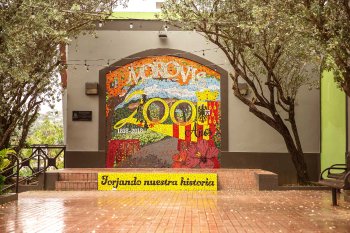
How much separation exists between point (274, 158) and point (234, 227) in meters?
9.41

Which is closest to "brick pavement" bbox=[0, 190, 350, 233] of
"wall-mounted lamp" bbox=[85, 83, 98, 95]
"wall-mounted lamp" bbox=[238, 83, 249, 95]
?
"wall-mounted lamp" bbox=[238, 83, 249, 95]

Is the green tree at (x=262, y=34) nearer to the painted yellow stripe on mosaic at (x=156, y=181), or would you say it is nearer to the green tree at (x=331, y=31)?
the green tree at (x=331, y=31)

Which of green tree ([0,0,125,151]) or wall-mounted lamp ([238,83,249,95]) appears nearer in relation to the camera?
green tree ([0,0,125,151])

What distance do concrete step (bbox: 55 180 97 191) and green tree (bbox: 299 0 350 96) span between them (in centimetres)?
720

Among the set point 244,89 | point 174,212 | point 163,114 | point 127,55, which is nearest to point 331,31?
point 174,212

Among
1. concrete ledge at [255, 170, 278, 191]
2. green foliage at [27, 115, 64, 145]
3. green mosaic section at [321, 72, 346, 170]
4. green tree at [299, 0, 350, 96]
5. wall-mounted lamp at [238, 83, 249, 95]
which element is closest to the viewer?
green tree at [299, 0, 350, 96]

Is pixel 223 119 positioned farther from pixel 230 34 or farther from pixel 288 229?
pixel 288 229

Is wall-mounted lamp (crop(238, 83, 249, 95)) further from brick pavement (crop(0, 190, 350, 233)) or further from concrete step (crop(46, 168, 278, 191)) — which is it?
brick pavement (crop(0, 190, 350, 233))

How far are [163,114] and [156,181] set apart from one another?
3380 mm

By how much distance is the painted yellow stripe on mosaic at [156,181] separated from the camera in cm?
1342

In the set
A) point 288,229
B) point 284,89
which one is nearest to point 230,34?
point 284,89

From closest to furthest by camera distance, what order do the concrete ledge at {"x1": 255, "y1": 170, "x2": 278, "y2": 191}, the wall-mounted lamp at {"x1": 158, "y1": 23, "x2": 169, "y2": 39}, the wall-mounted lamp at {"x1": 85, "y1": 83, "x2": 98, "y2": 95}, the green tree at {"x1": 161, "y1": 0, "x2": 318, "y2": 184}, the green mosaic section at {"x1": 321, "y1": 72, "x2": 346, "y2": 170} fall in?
1. the green tree at {"x1": 161, "y1": 0, "x2": 318, "y2": 184}
2. the concrete ledge at {"x1": 255, "y1": 170, "x2": 278, "y2": 191}
3. the green mosaic section at {"x1": 321, "y1": 72, "x2": 346, "y2": 170}
4. the wall-mounted lamp at {"x1": 85, "y1": 83, "x2": 98, "y2": 95}
5. the wall-mounted lamp at {"x1": 158, "y1": 23, "x2": 169, "y2": 39}

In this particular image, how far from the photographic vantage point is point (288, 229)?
6.84 meters

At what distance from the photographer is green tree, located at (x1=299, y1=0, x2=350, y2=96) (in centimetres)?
789
